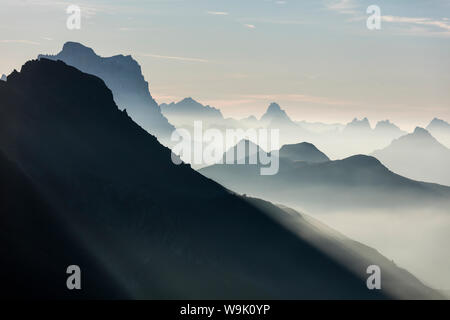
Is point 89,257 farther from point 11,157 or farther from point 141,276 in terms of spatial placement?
point 11,157

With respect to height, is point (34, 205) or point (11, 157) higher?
point (11, 157)

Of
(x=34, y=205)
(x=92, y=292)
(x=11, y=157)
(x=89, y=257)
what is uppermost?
(x=11, y=157)
